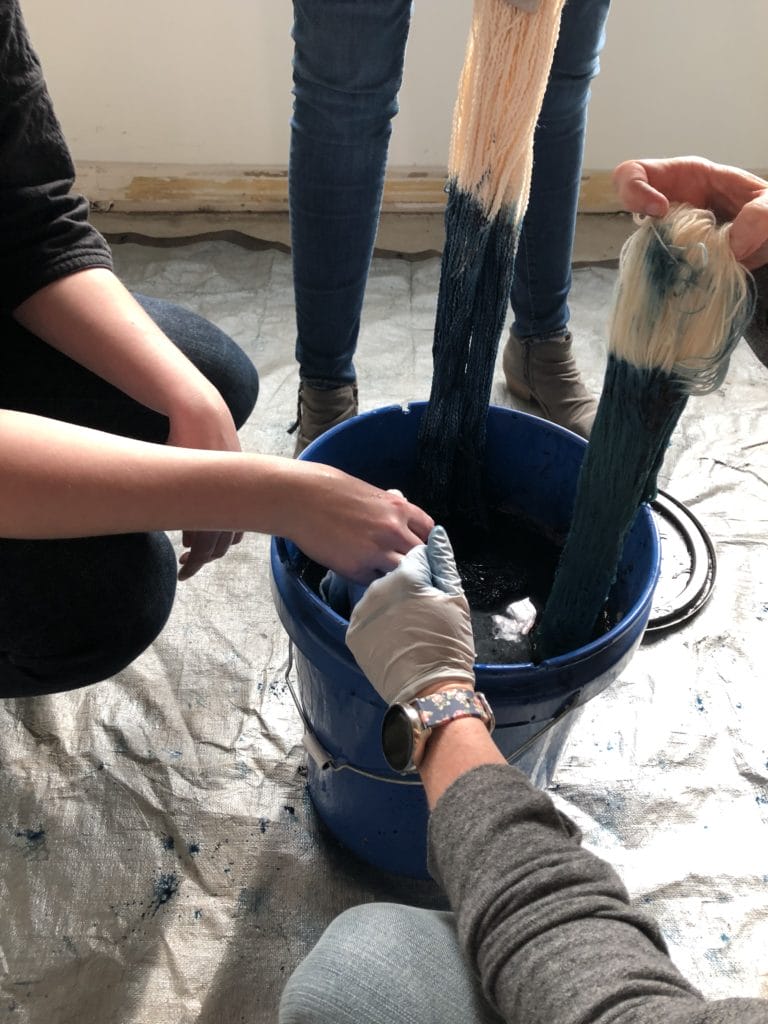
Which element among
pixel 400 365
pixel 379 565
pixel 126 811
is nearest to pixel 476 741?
pixel 379 565

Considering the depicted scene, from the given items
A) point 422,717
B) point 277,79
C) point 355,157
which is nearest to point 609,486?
point 422,717

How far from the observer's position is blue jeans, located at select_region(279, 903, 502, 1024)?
0.53 m

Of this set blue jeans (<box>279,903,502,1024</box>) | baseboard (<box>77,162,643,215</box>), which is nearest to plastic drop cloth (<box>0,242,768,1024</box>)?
blue jeans (<box>279,903,502,1024</box>)

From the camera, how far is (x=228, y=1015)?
2.34ft

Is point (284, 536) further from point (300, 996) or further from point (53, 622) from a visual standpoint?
point (300, 996)

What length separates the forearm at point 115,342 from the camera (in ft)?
2.36

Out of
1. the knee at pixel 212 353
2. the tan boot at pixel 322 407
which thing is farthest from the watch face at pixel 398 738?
the tan boot at pixel 322 407

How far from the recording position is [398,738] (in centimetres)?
53

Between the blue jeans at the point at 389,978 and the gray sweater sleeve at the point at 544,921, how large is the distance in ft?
0.29

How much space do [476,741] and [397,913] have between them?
0.18 metres

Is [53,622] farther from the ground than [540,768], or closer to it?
farther from the ground

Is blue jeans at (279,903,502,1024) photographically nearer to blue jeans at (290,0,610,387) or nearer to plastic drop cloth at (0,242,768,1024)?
plastic drop cloth at (0,242,768,1024)

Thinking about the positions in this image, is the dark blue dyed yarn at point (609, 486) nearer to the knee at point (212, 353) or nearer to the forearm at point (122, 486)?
the forearm at point (122, 486)

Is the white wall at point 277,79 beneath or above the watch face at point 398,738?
above
